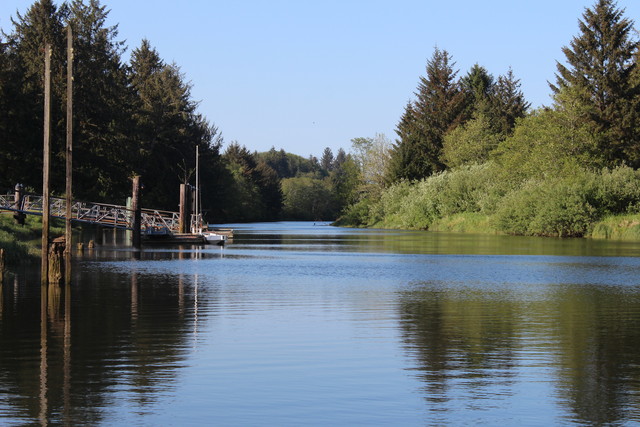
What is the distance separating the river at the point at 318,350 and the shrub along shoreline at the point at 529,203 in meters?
39.3

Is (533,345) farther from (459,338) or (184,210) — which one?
(184,210)

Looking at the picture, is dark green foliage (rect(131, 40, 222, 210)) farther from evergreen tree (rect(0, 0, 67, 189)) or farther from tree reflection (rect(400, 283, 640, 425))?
tree reflection (rect(400, 283, 640, 425))

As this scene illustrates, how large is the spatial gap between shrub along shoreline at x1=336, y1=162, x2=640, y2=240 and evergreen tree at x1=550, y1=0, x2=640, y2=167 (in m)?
3.92

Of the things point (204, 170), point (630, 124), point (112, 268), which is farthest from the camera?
point (204, 170)

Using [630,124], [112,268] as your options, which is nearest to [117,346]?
[112,268]

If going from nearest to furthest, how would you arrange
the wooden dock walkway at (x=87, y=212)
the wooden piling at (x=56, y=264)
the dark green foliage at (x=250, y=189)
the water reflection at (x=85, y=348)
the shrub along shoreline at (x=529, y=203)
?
the water reflection at (x=85, y=348), the wooden piling at (x=56, y=264), the wooden dock walkway at (x=87, y=212), the shrub along shoreline at (x=529, y=203), the dark green foliage at (x=250, y=189)

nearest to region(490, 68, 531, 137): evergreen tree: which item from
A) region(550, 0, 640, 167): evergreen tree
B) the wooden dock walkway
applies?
region(550, 0, 640, 167): evergreen tree

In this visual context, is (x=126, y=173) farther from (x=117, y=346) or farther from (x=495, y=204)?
(x=117, y=346)

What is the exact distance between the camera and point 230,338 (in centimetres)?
1695

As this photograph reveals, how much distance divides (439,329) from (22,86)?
200ft

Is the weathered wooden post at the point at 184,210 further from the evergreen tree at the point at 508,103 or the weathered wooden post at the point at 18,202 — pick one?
the evergreen tree at the point at 508,103

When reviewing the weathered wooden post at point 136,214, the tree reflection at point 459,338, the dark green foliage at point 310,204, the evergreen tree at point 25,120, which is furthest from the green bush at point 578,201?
the dark green foliage at point 310,204

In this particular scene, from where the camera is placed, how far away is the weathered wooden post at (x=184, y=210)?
200ft

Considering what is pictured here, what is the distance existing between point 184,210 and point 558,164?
109ft
